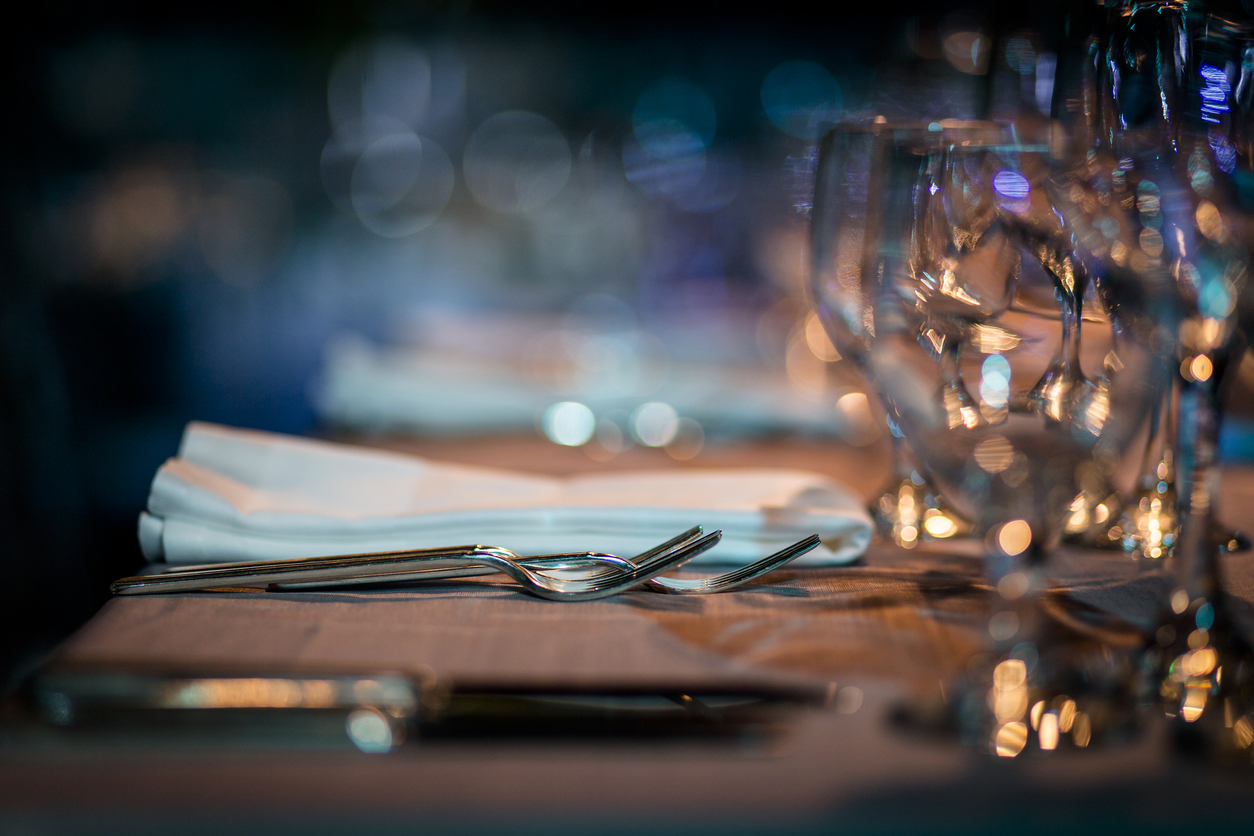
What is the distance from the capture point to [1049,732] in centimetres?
37

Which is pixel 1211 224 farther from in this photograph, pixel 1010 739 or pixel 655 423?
pixel 655 423

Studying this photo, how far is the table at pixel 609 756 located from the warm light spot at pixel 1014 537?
0.21 ft

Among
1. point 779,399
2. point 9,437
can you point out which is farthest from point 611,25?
point 779,399

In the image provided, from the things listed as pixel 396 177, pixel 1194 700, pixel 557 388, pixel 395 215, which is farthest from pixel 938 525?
pixel 396 177

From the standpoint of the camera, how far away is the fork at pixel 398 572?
1.77ft

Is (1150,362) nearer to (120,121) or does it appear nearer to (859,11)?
(859,11)

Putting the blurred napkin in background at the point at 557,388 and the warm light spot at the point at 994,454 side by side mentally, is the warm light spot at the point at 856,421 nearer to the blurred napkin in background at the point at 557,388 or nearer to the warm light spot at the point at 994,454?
the blurred napkin in background at the point at 557,388

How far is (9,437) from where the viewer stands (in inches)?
76.4

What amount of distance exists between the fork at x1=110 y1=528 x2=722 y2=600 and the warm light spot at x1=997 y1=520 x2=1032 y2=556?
0.19 m

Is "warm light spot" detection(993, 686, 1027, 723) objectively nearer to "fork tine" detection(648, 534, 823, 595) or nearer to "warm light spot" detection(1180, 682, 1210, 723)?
"warm light spot" detection(1180, 682, 1210, 723)

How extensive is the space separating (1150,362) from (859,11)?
143 inches

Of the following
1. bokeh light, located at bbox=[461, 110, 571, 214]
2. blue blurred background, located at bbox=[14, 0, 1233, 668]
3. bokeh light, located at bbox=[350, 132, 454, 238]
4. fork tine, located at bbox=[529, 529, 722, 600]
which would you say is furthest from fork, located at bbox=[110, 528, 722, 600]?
bokeh light, located at bbox=[350, 132, 454, 238]

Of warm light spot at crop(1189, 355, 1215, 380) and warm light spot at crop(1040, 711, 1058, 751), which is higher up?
warm light spot at crop(1189, 355, 1215, 380)

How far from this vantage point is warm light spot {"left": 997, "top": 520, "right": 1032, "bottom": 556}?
41cm
